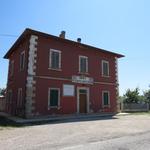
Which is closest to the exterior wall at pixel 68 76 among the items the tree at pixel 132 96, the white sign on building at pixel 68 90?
the white sign on building at pixel 68 90

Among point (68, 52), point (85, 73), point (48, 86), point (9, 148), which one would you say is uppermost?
point (68, 52)

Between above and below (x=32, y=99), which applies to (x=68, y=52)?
above

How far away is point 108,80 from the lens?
2048cm

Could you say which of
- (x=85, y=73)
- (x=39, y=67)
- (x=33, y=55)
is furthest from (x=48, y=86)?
(x=85, y=73)

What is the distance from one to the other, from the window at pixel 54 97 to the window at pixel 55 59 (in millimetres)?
1838

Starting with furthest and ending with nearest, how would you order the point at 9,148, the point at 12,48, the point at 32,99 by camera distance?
the point at 12,48 < the point at 32,99 < the point at 9,148

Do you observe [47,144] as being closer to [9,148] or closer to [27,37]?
[9,148]

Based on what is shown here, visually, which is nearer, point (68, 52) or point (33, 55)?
point (33, 55)

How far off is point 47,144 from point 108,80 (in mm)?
14586

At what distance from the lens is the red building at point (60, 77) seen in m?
15.2

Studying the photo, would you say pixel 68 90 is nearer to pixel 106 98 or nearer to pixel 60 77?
pixel 60 77

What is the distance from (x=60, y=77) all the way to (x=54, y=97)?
1745mm

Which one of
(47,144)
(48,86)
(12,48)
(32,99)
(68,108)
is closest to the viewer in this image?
(47,144)

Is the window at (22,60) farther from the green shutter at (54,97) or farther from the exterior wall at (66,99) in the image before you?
the green shutter at (54,97)
